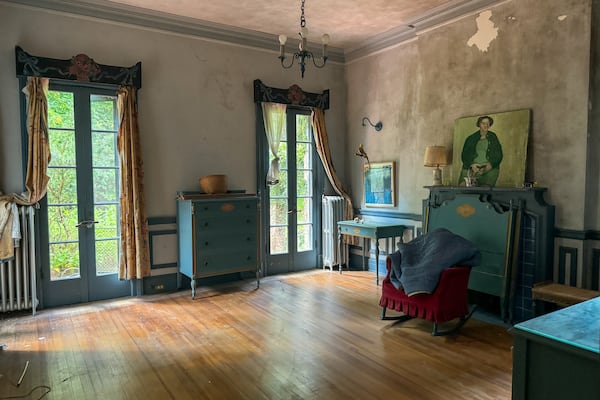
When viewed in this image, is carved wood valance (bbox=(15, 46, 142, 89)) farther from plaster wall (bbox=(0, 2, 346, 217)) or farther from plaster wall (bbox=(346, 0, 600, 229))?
plaster wall (bbox=(346, 0, 600, 229))

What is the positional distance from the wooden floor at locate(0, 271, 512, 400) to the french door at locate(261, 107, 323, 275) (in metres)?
1.37

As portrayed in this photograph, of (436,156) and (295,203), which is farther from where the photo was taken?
(295,203)

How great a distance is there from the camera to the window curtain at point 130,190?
185 inches

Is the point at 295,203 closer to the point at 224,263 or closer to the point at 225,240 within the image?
the point at 225,240

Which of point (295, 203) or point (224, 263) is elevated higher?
point (295, 203)

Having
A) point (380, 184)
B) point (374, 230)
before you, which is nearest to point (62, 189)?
point (374, 230)

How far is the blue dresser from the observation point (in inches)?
188

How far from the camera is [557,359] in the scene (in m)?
1.53

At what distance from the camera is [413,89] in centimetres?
543

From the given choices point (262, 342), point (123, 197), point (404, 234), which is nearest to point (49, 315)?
point (123, 197)

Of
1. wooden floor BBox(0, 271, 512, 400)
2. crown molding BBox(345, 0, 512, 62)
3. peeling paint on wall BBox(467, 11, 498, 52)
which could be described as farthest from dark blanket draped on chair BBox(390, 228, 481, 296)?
crown molding BBox(345, 0, 512, 62)

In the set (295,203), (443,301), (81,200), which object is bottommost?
(443,301)

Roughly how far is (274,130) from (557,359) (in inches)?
187

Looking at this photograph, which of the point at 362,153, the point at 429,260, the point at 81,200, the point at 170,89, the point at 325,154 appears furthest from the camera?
the point at 325,154
